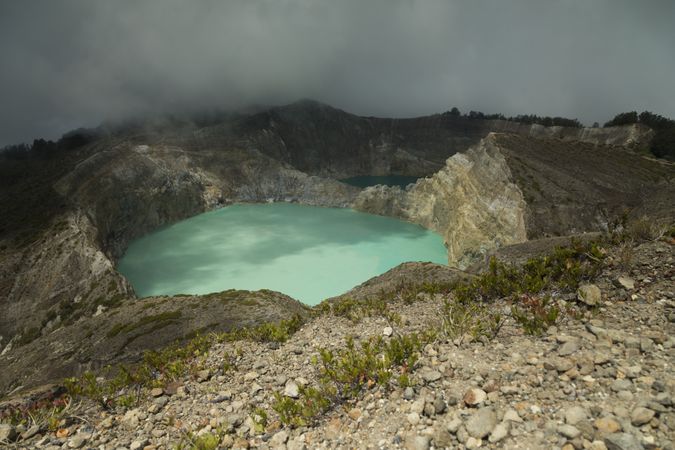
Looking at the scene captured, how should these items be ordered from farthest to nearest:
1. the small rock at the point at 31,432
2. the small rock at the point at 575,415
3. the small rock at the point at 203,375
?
the small rock at the point at 203,375 < the small rock at the point at 31,432 < the small rock at the point at 575,415

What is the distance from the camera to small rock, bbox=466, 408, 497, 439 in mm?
4867

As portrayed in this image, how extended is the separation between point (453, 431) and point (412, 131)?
549 ft

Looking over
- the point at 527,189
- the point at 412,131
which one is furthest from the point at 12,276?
the point at 412,131

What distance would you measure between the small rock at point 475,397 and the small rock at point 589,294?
3951 millimetres

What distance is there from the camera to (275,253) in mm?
55344

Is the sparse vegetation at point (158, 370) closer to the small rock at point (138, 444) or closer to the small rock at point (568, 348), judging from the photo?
the small rock at point (138, 444)

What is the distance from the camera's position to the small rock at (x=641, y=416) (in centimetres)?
424

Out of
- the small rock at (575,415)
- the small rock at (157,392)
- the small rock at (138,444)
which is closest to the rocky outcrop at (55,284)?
the small rock at (157,392)

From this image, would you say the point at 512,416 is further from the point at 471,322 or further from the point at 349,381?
the point at 471,322

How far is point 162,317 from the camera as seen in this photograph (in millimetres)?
26078

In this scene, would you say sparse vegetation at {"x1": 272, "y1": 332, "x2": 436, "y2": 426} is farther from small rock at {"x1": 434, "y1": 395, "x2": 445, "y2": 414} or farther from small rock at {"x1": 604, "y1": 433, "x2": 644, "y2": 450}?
small rock at {"x1": 604, "y1": 433, "x2": 644, "y2": 450}

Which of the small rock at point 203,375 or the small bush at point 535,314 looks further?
the small rock at point 203,375

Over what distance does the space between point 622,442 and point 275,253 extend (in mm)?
53074

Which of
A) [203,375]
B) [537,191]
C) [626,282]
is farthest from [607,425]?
[537,191]
